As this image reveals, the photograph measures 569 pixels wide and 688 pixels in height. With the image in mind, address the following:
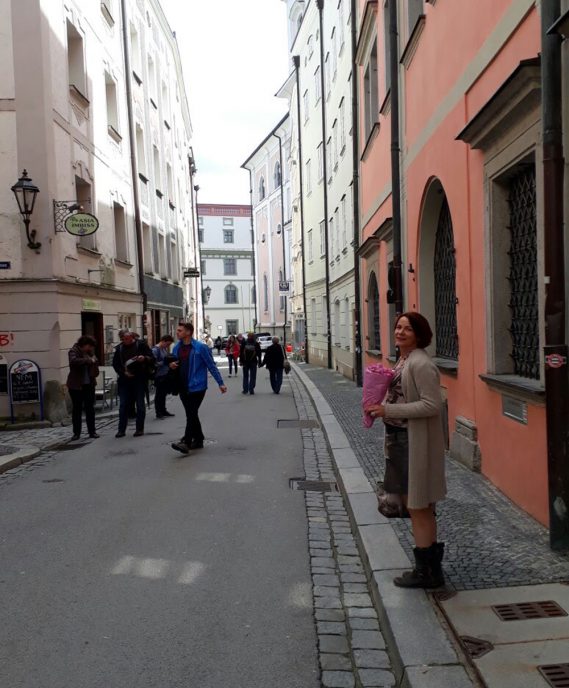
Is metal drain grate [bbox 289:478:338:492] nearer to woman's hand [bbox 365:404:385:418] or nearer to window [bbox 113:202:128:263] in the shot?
woman's hand [bbox 365:404:385:418]

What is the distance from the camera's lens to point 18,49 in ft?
39.4

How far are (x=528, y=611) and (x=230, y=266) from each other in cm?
7143

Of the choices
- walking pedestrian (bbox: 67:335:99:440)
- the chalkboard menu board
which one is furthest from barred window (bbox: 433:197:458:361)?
the chalkboard menu board

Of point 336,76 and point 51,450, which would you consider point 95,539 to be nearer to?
point 51,450

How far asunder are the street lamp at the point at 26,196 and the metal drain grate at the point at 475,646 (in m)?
10.5

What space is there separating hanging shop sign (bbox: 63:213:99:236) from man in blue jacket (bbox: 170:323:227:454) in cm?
415

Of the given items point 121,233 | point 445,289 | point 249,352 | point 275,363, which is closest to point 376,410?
point 445,289

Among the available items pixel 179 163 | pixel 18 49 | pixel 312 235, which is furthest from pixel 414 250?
pixel 179 163

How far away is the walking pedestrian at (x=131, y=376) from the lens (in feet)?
35.0

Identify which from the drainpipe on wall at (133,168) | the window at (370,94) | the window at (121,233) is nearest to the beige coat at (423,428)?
the window at (370,94)

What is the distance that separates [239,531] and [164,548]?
0.68m

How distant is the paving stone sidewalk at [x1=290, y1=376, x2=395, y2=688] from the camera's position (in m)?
3.21

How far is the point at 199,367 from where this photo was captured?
9039 millimetres

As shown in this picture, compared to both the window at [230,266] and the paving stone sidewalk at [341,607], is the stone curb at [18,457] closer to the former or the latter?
the paving stone sidewalk at [341,607]
